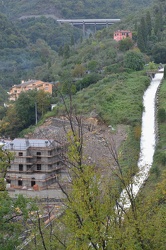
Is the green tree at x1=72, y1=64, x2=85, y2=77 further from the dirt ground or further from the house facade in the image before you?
the house facade

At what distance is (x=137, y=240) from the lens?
9.49 meters

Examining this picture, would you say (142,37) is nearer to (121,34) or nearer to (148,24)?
(148,24)

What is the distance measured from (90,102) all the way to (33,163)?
1014cm

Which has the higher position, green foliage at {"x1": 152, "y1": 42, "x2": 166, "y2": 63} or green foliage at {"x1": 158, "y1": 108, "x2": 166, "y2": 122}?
green foliage at {"x1": 152, "y1": 42, "x2": 166, "y2": 63}

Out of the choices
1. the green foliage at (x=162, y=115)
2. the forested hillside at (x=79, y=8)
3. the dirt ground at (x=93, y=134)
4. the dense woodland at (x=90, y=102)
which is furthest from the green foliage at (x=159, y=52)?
the forested hillside at (x=79, y=8)

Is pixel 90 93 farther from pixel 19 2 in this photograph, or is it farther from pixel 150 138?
pixel 19 2

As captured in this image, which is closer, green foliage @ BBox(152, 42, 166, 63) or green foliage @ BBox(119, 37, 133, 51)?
green foliage @ BBox(152, 42, 166, 63)

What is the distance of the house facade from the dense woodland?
261 centimetres

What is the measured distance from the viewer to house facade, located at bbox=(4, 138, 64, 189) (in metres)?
23.3

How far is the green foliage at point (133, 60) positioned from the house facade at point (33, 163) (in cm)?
1726

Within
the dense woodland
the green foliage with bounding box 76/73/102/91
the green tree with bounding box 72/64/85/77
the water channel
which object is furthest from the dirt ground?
the green tree with bounding box 72/64/85/77

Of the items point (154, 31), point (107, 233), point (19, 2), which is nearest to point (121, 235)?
point (107, 233)

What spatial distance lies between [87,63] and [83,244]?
113 feet

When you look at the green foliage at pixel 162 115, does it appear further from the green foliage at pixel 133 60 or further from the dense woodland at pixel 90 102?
the green foliage at pixel 133 60
